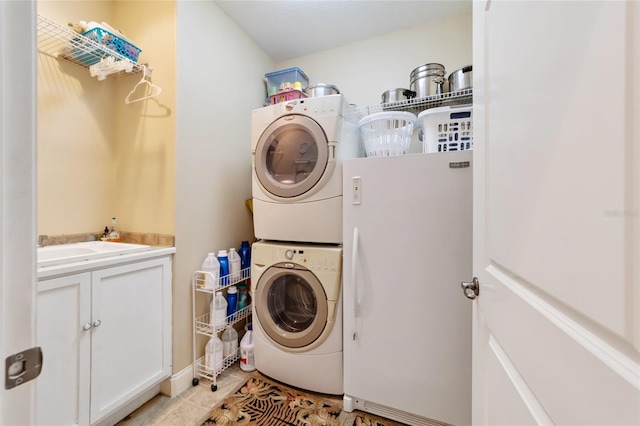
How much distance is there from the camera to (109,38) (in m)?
1.46

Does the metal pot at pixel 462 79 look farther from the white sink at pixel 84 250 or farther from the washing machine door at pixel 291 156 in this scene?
the white sink at pixel 84 250

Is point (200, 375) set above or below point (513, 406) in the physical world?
below

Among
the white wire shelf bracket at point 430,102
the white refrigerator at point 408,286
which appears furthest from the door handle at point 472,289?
the white wire shelf bracket at point 430,102

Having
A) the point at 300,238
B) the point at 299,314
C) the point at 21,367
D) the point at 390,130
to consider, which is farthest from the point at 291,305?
the point at 21,367

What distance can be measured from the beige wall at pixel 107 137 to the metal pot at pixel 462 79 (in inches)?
73.8

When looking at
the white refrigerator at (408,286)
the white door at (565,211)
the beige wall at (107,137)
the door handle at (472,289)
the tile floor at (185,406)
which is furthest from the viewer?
the beige wall at (107,137)

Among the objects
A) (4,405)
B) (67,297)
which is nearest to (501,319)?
(4,405)

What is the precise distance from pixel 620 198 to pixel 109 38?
7.29 ft

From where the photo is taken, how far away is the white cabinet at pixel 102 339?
3.52 feet

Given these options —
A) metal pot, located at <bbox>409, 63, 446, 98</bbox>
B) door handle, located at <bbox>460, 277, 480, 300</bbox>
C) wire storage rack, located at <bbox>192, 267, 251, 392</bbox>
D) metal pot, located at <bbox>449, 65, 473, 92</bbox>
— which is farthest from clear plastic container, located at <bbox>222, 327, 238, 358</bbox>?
metal pot, located at <bbox>449, 65, 473, 92</bbox>

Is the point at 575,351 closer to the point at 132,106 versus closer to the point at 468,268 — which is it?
the point at 468,268

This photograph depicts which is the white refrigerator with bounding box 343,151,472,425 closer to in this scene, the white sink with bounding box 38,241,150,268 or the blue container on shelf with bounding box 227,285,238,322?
the blue container on shelf with bounding box 227,285,238,322

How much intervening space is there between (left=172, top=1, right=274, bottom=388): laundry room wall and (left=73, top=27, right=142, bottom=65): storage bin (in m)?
0.29

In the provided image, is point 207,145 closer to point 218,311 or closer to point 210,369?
point 218,311
